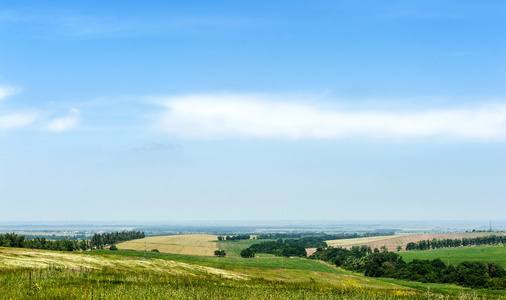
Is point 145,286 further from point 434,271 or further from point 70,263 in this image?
point 434,271

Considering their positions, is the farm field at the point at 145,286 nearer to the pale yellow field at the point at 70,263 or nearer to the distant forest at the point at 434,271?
the pale yellow field at the point at 70,263

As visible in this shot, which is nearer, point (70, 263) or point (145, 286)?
point (145, 286)

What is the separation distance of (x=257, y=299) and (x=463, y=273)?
14385 cm

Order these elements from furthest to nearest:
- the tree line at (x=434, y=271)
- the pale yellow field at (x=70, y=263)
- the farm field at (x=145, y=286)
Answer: the tree line at (x=434, y=271), the pale yellow field at (x=70, y=263), the farm field at (x=145, y=286)

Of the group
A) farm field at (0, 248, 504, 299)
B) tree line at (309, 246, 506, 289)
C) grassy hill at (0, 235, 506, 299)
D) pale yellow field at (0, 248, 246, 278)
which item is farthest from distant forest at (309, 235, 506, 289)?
A: pale yellow field at (0, 248, 246, 278)

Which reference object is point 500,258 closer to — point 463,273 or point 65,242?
point 463,273

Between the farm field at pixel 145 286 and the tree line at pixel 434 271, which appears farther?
the tree line at pixel 434 271

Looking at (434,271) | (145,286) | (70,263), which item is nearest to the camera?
(145,286)

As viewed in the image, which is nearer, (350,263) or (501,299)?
(501,299)

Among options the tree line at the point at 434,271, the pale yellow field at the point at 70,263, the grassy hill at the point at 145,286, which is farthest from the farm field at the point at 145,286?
the tree line at the point at 434,271

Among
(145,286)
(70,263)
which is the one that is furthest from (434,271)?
(145,286)

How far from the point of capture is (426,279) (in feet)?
443

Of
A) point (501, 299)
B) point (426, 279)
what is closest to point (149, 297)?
point (501, 299)

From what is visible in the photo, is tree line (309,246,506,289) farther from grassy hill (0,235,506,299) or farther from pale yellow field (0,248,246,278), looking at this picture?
pale yellow field (0,248,246,278)
